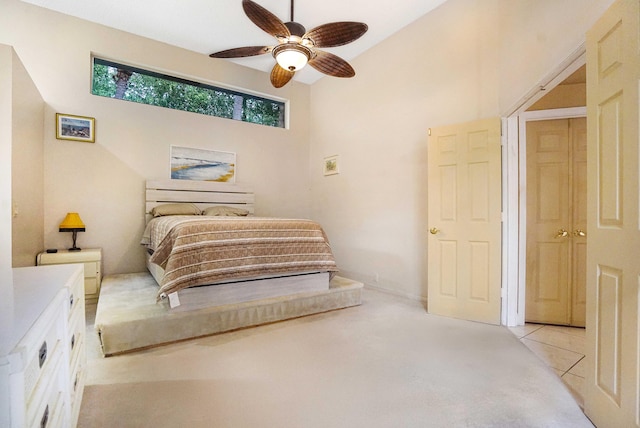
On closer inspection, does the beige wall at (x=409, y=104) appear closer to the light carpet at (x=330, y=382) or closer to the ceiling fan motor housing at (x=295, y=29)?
the light carpet at (x=330, y=382)

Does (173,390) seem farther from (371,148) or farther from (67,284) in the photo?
(371,148)

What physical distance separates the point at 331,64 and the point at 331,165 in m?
2.24

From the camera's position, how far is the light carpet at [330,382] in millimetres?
1546

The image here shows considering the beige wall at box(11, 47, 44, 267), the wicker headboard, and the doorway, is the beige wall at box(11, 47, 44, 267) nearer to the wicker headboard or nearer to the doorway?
the wicker headboard

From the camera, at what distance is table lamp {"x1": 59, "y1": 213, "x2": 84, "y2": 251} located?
349 cm

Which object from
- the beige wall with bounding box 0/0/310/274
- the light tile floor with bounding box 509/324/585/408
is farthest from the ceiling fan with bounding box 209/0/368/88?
the light tile floor with bounding box 509/324/585/408

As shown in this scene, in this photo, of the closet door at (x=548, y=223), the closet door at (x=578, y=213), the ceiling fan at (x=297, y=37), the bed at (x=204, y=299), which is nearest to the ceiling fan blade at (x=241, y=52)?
the ceiling fan at (x=297, y=37)

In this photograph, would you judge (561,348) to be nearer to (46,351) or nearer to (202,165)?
(46,351)

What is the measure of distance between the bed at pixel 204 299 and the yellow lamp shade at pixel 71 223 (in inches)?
27.8

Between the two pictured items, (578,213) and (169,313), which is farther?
(578,213)

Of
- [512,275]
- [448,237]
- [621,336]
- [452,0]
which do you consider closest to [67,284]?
[621,336]

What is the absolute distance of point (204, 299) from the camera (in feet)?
8.43

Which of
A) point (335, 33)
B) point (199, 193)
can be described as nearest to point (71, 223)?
point (199, 193)

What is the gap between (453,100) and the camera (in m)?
3.45
